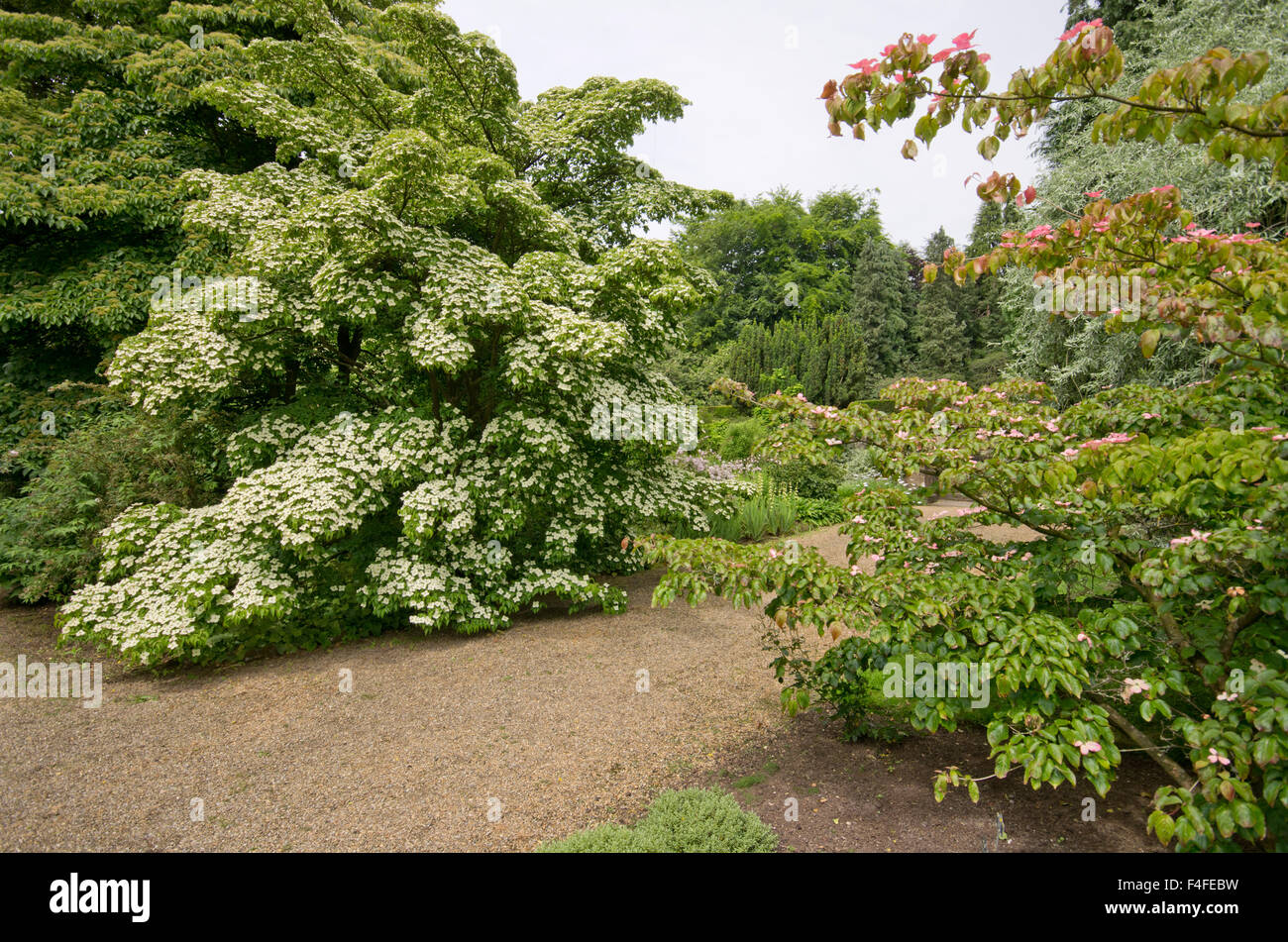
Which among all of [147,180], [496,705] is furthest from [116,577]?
[147,180]

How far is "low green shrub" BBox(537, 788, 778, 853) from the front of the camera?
2.61 m

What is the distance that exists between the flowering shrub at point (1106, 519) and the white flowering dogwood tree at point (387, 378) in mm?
2814

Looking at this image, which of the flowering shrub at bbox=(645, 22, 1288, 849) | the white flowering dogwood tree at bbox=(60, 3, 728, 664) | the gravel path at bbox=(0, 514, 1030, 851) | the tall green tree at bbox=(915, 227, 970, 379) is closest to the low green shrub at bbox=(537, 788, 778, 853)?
the gravel path at bbox=(0, 514, 1030, 851)

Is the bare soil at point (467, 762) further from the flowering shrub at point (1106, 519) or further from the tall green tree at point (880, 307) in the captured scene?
the tall green tree at point (880, 307)

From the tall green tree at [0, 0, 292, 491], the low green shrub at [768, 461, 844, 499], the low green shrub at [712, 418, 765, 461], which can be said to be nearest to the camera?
the tall green tree at [0, 0, 292, 491]

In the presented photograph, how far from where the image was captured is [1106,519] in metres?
2.88

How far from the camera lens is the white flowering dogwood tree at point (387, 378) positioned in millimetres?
5090

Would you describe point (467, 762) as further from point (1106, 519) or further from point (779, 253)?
point (779, 253)

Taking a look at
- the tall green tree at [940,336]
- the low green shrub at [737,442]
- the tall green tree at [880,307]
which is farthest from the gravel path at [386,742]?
the tall green tree at [880,307]

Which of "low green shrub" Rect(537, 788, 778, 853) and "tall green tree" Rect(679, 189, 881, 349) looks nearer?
"low green shrub" Rect(537, 788, 778, 853)

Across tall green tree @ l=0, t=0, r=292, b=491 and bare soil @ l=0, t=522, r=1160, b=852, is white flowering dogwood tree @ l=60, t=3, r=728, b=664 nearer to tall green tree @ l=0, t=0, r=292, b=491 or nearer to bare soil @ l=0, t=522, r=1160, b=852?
bare soil @ l=0, t=522, r=1160, b=852

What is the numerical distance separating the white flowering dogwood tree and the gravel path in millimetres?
516

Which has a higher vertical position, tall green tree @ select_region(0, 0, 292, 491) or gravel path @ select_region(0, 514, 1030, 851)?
tall green tree @ select_region(0, 0, 292, 491)

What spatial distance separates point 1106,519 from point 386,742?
438 cm
